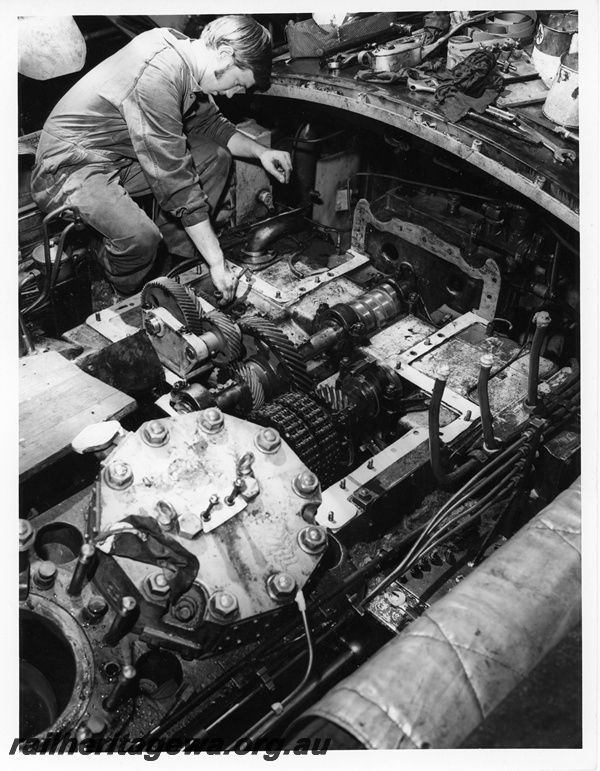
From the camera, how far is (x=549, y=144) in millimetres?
2877

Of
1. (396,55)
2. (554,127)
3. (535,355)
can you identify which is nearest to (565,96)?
(554,127)

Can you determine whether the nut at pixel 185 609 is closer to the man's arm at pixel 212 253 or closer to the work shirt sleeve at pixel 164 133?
the man's arm at pixel 212 253

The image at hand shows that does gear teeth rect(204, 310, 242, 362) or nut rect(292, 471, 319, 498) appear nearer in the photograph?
nut rect(292, 471, 319, 498)

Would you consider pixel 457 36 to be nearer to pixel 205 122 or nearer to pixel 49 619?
pixel 205 122

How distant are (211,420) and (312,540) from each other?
46 cm

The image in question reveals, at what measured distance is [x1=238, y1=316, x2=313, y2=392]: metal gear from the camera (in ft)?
9.30

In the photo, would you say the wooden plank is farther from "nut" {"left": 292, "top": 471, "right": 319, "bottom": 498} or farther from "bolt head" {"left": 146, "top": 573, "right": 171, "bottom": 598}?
"nut" {"left": 292, "top": 471, "right": 319, "bottom": 498}

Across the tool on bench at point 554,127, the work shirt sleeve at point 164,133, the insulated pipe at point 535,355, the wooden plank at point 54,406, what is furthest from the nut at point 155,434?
the tool on bench at point 554,127

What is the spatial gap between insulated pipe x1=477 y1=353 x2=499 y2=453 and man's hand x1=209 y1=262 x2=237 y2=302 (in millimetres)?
1263

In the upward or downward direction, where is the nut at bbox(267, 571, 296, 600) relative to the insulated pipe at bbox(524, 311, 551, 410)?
downward

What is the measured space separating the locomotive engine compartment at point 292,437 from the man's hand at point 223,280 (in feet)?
0.28

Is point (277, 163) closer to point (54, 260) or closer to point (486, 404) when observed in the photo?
point (54, 260)

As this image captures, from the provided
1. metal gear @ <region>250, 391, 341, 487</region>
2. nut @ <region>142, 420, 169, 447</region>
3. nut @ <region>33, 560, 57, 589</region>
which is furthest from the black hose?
nut @ <region>33, 560, 57, 589</region>

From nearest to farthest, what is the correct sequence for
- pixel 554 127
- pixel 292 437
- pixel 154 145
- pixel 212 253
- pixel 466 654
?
pixel 466 654, pixel 292 437, pixel 554 127, pixel 154 145, pixel 212 253
